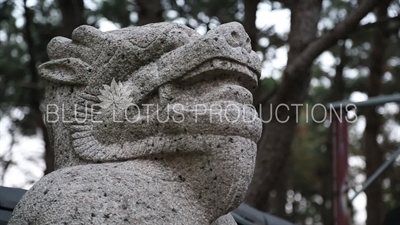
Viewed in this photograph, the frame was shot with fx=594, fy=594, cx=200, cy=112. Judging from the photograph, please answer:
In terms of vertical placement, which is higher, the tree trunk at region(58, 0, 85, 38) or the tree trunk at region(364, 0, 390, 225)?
the tree trunk at region(58, 0, 85, 38)

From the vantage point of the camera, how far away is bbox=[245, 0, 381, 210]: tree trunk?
4977 mm

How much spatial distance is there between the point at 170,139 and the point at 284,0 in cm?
449

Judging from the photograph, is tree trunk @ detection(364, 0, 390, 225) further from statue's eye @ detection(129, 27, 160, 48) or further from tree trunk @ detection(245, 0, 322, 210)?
statue's eye @ detection(129, 27, 160, 48)

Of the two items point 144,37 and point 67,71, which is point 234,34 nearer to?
point 144,37

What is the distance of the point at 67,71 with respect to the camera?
2.54 metres

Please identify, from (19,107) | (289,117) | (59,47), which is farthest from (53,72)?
(19,107)

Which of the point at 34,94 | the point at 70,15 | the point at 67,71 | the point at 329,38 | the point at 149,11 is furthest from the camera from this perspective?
the point at 34,94

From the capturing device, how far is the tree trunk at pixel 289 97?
498cm

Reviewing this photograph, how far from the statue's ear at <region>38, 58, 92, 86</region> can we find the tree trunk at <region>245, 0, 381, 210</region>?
2.69 m

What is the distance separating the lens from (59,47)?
8.61 feet

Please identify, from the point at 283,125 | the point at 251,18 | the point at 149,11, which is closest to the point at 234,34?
the point at 149,11

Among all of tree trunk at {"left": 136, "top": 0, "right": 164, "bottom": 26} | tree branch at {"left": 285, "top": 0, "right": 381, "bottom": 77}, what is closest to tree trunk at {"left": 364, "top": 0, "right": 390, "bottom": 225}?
tree branch at {"left": 285, "top": 0, "right": 381, "bottom": 77}

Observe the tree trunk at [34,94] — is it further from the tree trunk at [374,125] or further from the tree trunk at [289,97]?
the tree trunk at [374,125]

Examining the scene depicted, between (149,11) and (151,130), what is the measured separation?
116 inches
